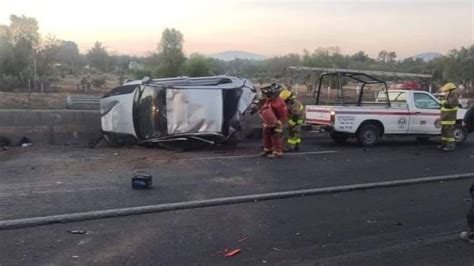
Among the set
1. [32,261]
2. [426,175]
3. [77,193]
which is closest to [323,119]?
[426,175]

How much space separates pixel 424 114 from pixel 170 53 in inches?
1785

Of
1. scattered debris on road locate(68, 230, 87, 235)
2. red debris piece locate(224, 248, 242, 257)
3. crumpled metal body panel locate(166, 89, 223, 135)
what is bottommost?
scattered debris on road locate(68, 230, 87, 235)

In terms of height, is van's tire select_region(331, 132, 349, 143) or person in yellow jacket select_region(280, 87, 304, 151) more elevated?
person in yellow jacket select_region(280, 87, 304, 151)

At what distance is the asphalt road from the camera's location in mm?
5547

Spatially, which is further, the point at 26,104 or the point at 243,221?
the point at 26,104

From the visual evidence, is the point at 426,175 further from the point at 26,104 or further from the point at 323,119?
the point at 26,104

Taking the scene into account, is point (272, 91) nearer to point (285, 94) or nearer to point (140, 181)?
point (285, 94)

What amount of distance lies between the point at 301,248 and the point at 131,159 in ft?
23.0

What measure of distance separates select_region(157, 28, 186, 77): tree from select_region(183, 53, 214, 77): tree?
128 cm

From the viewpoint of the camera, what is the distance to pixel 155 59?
59219 mm

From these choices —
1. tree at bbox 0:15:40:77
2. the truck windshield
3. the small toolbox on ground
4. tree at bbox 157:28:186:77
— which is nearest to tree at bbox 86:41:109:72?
tree at bbox 157:28:186:77

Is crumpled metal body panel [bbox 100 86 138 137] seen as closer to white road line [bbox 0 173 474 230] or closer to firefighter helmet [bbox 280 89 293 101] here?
firefighter helmet [bbox 280 89 293 101]

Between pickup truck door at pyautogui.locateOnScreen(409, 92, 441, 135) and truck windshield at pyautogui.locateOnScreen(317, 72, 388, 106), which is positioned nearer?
truck windshield at pyautogui.locateOnScreen(317, 72, 388, 106)

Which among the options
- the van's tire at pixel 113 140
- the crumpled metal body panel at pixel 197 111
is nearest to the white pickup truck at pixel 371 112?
the crumpled metal body panel at pixel 197 111
